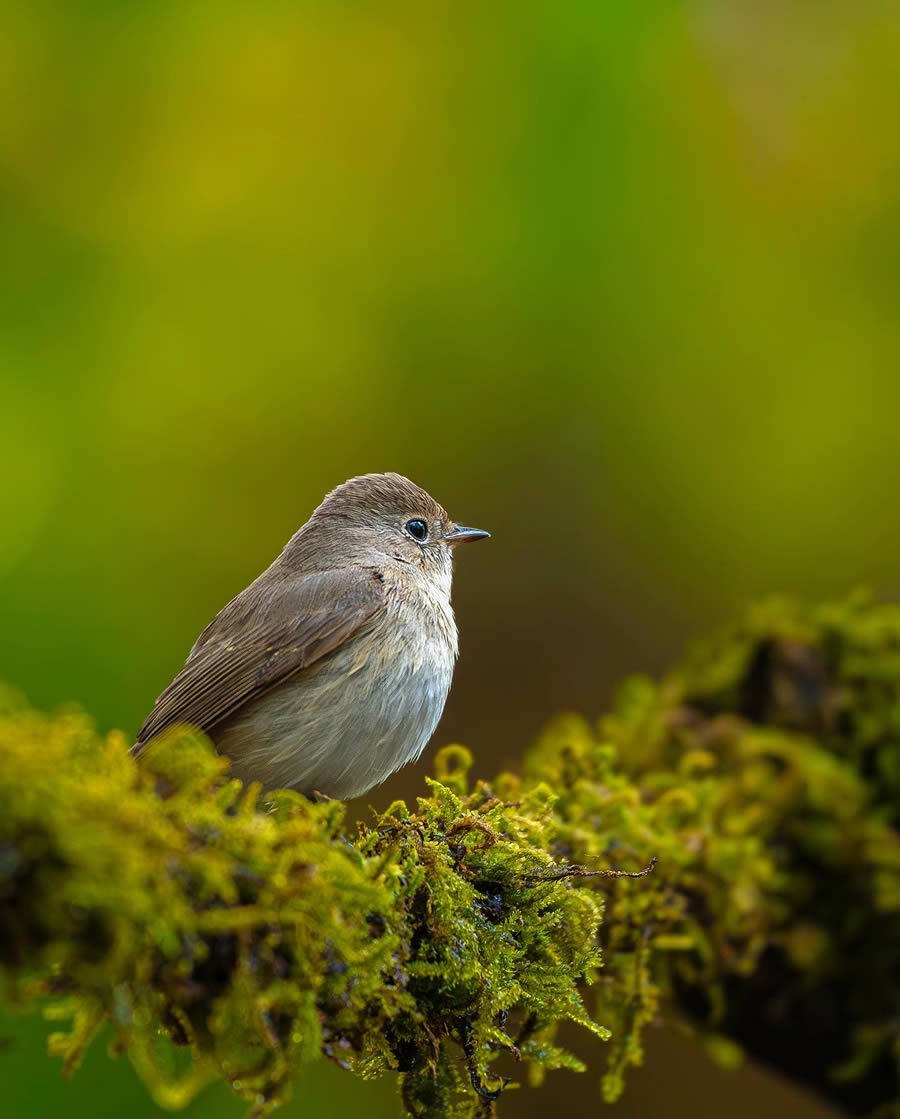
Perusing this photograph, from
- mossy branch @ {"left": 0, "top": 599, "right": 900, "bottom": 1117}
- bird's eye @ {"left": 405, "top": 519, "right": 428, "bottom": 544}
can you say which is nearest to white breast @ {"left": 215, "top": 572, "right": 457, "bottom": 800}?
mossy branch @ {"left": 0, "top": 599, "right": 900, "bottom": 1117}

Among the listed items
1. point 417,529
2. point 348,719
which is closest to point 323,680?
point 348,719

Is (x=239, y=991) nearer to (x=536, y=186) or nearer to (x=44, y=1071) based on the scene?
(x=44, y=1071)

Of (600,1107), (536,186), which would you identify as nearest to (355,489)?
(536,186)

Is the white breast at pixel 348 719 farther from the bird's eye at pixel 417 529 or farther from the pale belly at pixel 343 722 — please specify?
the bird's eye at pixel 417 529

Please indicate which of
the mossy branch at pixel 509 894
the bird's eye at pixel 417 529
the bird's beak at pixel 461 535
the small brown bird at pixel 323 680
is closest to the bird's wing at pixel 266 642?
the small brown bird at pixel 323 680

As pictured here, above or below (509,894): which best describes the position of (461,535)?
above

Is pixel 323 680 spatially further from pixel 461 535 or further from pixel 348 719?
pixel 461 535

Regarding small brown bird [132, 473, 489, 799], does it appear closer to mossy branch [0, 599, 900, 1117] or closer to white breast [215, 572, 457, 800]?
white breast [215, 572, 457, 800]
